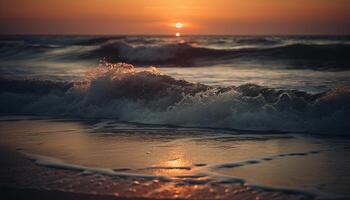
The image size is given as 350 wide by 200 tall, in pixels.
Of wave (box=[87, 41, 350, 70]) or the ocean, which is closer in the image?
the ocean

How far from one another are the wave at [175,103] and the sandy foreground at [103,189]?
11.9 ft

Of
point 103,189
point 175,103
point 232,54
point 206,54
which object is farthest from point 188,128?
point 206,54

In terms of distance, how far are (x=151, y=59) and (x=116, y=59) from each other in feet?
8.77

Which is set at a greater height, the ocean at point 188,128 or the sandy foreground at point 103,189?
the ocean at point 188,128

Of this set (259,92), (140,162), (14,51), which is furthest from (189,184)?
(14,51)

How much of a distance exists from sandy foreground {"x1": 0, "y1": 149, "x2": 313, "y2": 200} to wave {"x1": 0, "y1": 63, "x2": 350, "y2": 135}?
363 cm

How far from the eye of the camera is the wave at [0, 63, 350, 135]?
8281mm

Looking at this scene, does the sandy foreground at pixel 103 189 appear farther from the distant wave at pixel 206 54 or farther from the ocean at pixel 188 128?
the distant wave at pixel 206 54

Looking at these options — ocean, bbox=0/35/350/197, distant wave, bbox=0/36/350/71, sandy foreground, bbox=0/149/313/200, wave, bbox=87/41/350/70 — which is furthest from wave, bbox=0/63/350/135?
wave, bbox=87/41/350/70

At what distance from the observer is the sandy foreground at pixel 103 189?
437cm

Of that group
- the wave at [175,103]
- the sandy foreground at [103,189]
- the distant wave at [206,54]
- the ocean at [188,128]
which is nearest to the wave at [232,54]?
the distant wave at [206,54]

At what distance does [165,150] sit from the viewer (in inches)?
251

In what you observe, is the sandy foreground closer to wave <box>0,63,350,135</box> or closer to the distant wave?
wave <box>0,63,350,135</box>

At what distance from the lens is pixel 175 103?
9.69m
